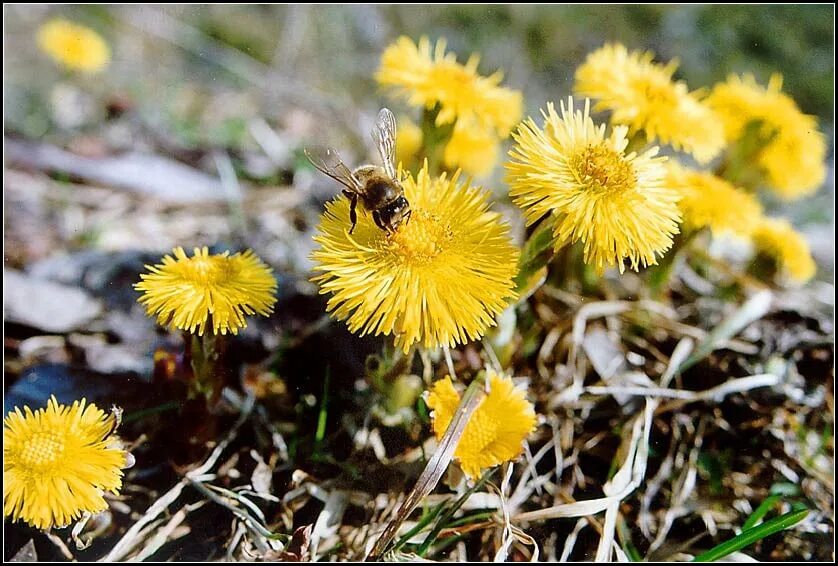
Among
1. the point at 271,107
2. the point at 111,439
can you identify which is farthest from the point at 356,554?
the point at 271,107

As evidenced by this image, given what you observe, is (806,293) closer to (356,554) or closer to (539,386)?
(539,386)

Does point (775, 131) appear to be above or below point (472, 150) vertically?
above

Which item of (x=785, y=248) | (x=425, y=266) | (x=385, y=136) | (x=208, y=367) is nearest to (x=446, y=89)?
(x=385, y=136)

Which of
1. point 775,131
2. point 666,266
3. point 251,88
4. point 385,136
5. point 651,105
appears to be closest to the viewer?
point 385,136

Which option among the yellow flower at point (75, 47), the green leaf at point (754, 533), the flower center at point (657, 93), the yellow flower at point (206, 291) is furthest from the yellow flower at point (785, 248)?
the yellow flower at point (75, 47)

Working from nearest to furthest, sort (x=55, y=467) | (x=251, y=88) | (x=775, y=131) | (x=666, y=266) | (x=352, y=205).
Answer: (x=55, y=467), (x=352, y=205), (x=666, y=266), (x=775, y=131), (x=251, y=88)

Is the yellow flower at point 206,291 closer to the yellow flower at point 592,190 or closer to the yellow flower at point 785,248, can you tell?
the yellow flower at point 592,190

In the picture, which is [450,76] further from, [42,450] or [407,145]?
[42,450]
